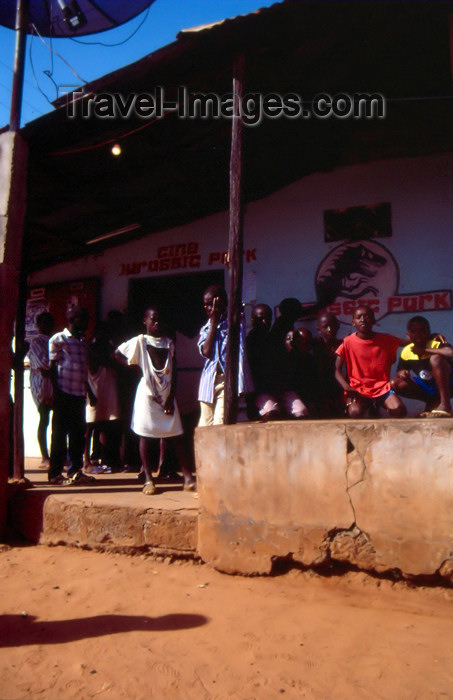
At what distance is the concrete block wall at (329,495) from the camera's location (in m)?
2.66

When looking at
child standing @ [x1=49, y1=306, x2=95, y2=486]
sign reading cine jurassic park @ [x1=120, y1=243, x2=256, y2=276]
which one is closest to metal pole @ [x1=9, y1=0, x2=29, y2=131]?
child standing @ [x1=49, y1=306, x2=95, y2=486]

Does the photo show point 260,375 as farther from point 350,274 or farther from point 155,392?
point 350,274

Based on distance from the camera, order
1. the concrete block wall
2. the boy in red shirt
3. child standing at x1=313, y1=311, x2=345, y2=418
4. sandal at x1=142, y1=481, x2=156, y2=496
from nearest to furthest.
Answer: the concrete block wall < sandal at x1=142, y1=481, x2=156, y2=496 < the boy in red shirt < child standing at x1=313, y1=311, x2=345, y2=418

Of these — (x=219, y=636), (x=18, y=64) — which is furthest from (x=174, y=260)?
(x=219, y=636)

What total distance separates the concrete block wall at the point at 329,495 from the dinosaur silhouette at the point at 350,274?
2.78m

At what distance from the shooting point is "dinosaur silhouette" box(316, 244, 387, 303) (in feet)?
18.1

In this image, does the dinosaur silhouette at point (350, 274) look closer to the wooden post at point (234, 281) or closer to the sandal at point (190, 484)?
the wooden post at point (234, 281)

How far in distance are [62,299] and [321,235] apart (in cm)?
361

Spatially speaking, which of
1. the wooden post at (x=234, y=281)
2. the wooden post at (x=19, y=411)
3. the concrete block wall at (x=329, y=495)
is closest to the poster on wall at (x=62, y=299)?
the wooden post at (x=19, y=411)

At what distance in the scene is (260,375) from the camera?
4.86 m

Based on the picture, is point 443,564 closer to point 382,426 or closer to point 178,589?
point 382,426

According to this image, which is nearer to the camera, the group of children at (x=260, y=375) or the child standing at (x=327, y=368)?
the group of children at (x=260, y=375)

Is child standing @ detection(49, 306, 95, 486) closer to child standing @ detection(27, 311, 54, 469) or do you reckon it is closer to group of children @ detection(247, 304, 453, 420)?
child standing @ detection(27, 311, 54, 469)

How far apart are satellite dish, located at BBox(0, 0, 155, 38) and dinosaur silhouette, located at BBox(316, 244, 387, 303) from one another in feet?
11.0
